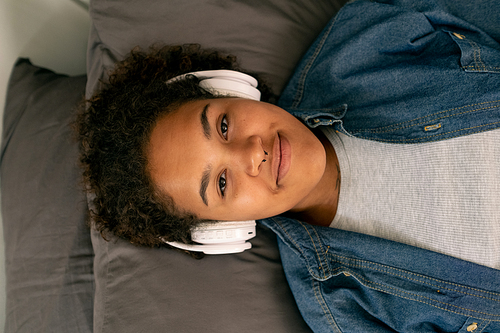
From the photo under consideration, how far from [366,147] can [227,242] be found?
2.01 feet

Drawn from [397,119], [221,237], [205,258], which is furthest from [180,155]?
[397,119]

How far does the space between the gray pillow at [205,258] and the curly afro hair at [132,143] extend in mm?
85

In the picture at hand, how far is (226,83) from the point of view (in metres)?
1.14

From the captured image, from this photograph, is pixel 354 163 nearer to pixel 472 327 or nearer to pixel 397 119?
pixel 397 119

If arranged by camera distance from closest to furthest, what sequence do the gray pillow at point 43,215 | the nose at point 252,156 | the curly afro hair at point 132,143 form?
1. the nose at point 252,156
2. the curly afro hair at point 132,143
3. the gray pillow at point 43,215

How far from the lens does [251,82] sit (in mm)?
1200

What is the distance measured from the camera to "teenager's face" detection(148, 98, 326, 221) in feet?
3.13

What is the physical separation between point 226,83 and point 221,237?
539 mm

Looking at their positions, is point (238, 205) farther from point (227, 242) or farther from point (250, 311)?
point (250, 311)

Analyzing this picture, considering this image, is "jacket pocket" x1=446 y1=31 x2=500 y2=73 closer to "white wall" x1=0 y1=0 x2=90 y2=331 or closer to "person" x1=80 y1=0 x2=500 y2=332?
"person" x1=80 y1=0 x2=500 y2=332

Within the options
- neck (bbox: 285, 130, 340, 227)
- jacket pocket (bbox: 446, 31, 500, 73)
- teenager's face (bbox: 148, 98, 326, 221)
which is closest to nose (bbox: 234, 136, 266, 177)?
teenager's face (bbox: 148, 98, 326, 221)

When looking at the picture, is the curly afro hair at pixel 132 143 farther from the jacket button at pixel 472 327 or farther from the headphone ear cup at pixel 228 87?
the jacket button at pixel 472 327

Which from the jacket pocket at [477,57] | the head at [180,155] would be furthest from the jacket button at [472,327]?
the jacket pocket at [477,57]

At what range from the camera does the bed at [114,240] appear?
A: 114 centimetres
